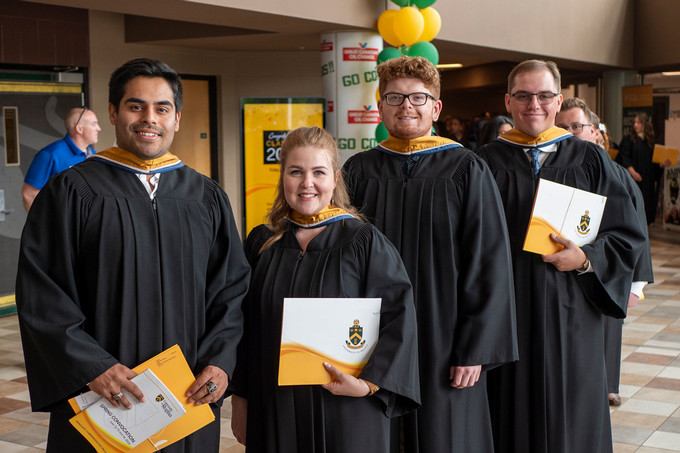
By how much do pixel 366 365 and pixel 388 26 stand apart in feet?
19.4

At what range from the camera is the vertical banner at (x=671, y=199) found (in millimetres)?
13828

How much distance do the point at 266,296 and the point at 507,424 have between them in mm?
1352

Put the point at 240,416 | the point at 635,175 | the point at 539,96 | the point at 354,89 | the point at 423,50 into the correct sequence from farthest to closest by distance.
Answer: the point at 635,175, the point at 354,89, the point at 423,50, the point at 539,96, the point at 240,416

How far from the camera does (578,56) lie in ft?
45.7

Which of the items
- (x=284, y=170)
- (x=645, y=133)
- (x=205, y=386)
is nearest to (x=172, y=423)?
(x=205, y=386)

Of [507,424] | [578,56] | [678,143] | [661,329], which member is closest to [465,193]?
[507,424]

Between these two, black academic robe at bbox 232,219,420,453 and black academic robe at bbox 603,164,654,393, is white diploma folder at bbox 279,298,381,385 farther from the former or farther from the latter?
black academic robe at bbox 603,164,654,393

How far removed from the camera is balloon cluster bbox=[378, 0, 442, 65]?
304 inches

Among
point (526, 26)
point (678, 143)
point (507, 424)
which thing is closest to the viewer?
point (507, 424)

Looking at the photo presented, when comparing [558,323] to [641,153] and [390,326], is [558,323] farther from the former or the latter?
[641,153]

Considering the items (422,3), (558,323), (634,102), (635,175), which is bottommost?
(558,323)

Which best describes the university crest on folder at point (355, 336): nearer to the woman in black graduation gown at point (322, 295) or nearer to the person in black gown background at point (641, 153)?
the woman in black graduation gown at point (322, 295)

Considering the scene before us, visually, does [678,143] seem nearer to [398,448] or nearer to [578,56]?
[578,56]

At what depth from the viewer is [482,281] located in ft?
9.82
